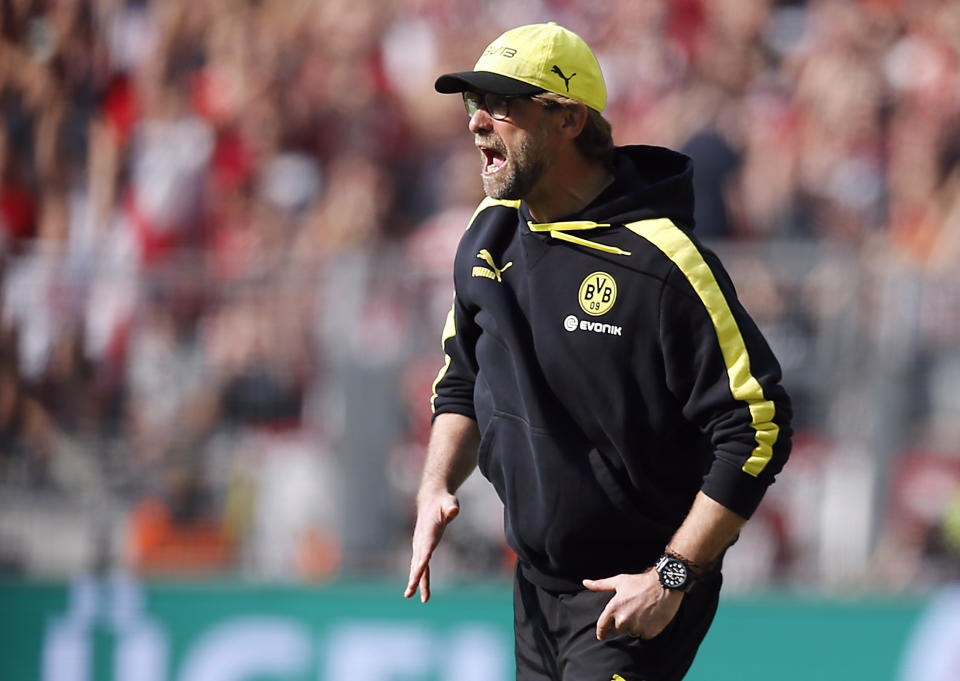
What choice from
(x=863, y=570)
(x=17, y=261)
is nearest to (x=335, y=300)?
(x=17, y=261)

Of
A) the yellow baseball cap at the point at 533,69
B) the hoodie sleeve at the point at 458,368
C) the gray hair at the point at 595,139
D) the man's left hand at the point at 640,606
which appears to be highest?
the yellow baseball cap at the point at 533,69

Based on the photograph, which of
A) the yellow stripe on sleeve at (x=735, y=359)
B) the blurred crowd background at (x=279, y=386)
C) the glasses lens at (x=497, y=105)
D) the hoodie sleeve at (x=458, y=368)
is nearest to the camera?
the yellow stripe on sleeve at (x=735, y=359)

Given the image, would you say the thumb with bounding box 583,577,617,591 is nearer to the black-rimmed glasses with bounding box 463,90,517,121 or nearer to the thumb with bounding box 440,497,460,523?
the thumb with bounding box 440,497,460,523

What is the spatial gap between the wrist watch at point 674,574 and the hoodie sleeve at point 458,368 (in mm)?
885

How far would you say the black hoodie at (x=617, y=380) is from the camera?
11.5 ft

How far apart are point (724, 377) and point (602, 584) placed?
619mm

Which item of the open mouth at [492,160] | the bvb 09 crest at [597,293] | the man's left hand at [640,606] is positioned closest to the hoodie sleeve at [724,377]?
the bvb 09 crest at [597,293]

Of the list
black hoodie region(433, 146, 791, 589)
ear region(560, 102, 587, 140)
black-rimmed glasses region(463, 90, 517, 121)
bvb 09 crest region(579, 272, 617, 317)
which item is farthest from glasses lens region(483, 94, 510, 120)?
bvb 09 crest region(579, 272, 617, 317)

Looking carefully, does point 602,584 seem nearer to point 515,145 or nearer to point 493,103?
point 515,145

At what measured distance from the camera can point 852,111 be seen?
362 inches

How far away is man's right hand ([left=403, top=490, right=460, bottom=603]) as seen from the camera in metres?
3.96

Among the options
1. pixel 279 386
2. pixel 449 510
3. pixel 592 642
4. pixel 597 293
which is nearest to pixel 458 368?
pixel 449 510

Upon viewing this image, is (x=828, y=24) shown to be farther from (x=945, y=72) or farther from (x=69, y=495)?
(x=69, y=495)

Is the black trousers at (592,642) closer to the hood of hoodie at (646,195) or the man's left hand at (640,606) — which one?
the man's left hand at (640,606)
